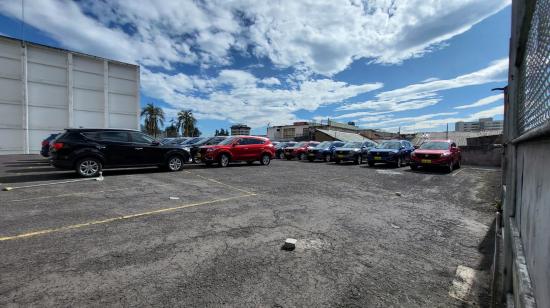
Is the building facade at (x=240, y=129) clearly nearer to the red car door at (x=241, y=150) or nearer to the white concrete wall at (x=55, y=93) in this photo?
the white concrete wall at (x=55, y=93)

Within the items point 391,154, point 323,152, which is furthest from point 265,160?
point 391,154

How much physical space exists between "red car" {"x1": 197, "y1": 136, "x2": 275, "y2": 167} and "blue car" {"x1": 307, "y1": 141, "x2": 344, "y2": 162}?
5.25 metres

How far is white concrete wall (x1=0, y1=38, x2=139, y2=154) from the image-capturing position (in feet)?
87.9

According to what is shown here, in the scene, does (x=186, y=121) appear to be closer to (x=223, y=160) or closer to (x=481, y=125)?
(x=223, y=160)

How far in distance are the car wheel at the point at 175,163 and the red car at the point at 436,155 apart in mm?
11913

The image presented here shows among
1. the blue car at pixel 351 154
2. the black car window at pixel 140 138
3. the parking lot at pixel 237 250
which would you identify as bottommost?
the parking lot at pixel 237 250

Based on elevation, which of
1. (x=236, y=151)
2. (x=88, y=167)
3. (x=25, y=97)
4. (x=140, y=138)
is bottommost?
(x=88, y=167)

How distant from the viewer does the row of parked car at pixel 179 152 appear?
960 centimetres

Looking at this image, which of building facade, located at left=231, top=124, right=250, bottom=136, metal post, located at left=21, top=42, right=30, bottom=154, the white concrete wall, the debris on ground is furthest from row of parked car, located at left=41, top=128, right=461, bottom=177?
building facade, located at left=231, top=124, right=250, bottom=136

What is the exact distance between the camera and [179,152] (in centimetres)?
1246

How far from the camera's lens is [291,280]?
3008mm

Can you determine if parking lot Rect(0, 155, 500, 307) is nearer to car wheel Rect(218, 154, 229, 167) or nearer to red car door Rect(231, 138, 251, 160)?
car wheel Rect(218, 154, 229, 167)

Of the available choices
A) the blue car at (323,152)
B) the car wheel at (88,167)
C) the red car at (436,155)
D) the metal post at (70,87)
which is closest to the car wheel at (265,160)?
the blue car at (323,152)

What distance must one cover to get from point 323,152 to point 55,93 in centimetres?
2982
